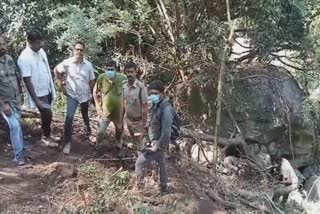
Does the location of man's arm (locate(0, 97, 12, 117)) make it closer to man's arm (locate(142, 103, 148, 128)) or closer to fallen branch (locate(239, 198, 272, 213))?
man's arm (locate(142, 103, 148, 128))

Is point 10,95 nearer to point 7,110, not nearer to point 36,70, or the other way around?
point 7,110

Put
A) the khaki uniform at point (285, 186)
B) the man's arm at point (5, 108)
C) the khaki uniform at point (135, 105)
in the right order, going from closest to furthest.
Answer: the man's arm at point (5, 108)
the khaki uniform at point (135, 105)
the khaki uniform at point (285, 186)

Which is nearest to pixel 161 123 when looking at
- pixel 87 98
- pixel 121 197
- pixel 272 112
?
pixel 121 197

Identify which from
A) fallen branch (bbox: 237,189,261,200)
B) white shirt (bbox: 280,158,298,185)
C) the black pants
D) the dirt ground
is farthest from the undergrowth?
white shirt (bbox: 280,158,298,185)

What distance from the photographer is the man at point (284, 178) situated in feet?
30.7

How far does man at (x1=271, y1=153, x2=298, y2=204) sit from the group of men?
3753 millimetres

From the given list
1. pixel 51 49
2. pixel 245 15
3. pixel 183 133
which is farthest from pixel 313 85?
pixel 51 49

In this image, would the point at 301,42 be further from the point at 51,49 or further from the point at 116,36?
the point at 51,49

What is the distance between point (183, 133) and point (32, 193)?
3992 mm

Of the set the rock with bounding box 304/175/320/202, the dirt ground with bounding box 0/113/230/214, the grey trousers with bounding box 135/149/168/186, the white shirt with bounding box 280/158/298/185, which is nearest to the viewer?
the dirt ground with bounding box 0/113/230/214

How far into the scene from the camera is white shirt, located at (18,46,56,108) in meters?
6.15

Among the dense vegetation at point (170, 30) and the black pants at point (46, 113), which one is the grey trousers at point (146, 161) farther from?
the dense vegetation at point (170, 30)

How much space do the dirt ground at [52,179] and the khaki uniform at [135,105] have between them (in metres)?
0.62

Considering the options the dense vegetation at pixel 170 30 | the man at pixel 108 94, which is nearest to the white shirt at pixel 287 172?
the dense vegetation at pixel 170 30
